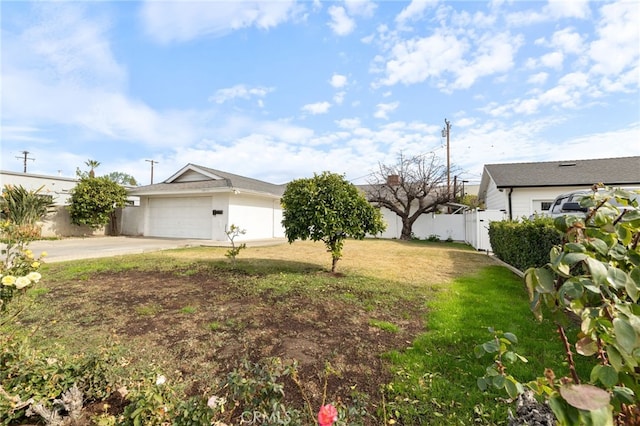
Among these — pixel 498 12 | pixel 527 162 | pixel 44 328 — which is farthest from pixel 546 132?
pixel 44 328

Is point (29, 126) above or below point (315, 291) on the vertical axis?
above

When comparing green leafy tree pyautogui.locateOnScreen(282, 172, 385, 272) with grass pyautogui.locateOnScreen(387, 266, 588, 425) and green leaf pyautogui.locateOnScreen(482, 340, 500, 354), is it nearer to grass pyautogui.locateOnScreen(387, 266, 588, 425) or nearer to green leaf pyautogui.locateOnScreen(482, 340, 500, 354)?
grass pyautogui.locateOnScreen(387, 266, 588, 425)

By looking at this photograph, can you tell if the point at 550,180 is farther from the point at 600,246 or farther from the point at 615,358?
the point at 615,358

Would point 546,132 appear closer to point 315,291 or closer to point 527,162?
point 527,162

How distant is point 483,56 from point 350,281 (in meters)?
6.44

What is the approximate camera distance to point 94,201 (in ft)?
49.8

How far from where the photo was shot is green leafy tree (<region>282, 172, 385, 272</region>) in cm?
638

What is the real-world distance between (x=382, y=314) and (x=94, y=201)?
1730 centimetres

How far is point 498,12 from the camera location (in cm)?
496

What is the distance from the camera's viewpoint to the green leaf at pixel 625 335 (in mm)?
688

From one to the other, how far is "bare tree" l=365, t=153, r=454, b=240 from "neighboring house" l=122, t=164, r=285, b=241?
23.1 ft

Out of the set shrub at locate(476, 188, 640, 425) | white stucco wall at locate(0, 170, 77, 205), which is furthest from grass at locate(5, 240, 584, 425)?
white stucco wall at locate(0, 170, 77, 205)

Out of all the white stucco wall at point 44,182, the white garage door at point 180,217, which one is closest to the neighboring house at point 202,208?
the white garage door at point 180,217

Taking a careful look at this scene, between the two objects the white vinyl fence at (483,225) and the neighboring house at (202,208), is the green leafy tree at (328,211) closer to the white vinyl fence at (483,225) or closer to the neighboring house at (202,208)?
the white vinyl fence at (483,225)
